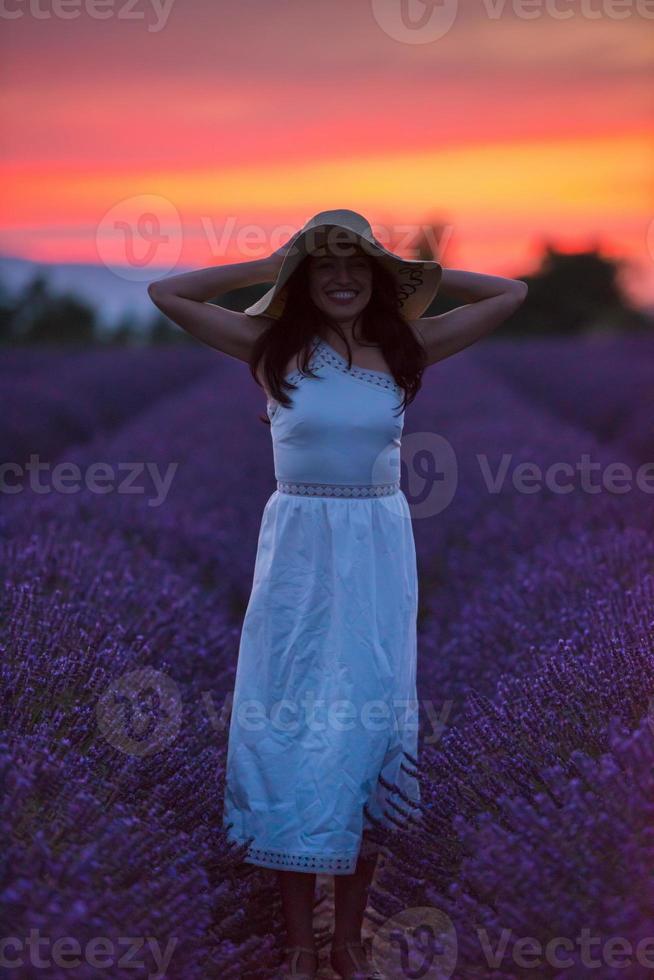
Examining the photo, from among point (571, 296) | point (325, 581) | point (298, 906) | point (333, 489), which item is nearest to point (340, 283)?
point (333, 489)

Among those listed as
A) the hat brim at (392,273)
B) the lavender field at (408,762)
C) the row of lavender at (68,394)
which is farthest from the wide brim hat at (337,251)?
the row of lavender at (68,394)

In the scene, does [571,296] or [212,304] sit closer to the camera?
[212,304]

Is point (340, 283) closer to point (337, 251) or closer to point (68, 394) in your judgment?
point (337, 251)

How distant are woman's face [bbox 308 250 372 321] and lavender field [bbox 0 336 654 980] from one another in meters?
0.97

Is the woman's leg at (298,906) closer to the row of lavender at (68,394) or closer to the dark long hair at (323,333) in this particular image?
the dark long hair at (323,333)

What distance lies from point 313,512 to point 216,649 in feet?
3.48

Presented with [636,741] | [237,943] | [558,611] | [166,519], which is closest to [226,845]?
Answer: [237,943]

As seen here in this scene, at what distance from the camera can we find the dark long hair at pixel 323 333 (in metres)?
2.60

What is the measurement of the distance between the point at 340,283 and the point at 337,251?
0.08m

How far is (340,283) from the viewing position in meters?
2.60

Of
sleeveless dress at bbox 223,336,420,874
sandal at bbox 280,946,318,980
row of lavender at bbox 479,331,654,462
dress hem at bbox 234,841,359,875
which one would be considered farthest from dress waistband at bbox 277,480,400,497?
row of lavender at bbox 479,331,654,462

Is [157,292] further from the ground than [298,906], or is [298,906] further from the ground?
[157,292]

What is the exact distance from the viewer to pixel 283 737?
99.3 inches

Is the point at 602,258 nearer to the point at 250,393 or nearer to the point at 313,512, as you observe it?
the point at 250,393
